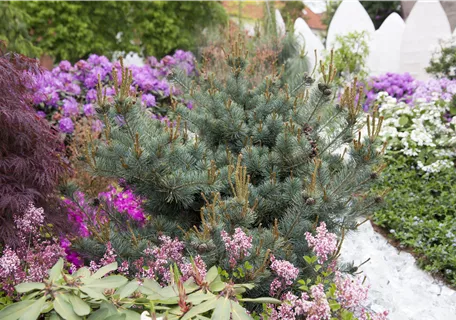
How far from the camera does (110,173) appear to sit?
7.67ft

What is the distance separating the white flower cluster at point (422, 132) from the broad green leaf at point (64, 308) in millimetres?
3837

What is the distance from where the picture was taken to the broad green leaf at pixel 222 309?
1.40m

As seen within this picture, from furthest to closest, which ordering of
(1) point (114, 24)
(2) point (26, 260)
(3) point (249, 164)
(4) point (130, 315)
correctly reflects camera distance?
(1) point (114, 24) → (3) point (249, 164) → (2) point (26, 260) → (4) point (130, 315)

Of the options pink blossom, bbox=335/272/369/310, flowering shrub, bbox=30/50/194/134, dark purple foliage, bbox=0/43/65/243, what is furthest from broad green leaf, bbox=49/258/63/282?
flowering shrub, bbox=30/50/194/134

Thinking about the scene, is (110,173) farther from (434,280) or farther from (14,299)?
(434,280)

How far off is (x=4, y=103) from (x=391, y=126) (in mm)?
4144

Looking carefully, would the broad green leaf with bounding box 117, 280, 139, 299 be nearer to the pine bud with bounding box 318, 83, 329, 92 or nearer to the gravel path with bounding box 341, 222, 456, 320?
the pine bud with bounding box 318, 83, 329, 92

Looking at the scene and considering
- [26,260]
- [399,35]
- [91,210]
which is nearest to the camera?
[26,260]

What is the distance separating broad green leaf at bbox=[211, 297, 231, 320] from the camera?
1399 mm

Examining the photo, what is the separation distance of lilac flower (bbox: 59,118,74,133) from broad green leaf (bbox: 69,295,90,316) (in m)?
4.13

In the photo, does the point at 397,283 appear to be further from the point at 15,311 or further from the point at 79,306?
the point at 15,311

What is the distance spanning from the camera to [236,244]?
180 centimetres

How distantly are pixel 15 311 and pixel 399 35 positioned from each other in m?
8.03

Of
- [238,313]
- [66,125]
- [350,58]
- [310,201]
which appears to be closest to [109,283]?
[238,313]
